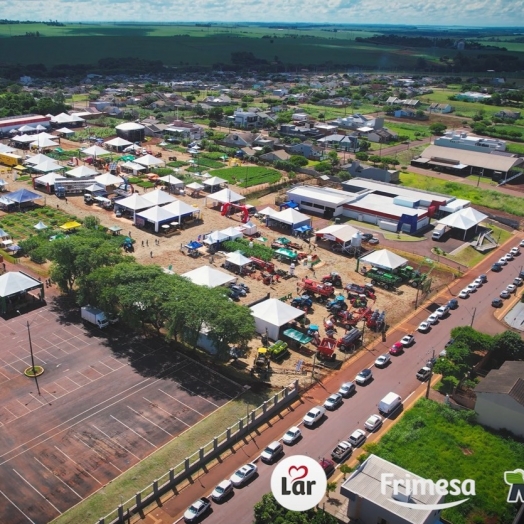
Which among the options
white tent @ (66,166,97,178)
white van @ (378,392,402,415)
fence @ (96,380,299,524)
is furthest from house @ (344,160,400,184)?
fence @ (96,380,299,524)

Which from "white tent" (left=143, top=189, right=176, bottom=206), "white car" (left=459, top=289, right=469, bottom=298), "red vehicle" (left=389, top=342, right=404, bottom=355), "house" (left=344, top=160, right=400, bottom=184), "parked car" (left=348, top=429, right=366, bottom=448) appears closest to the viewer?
"parked car" (left=348, top=429, right=366, bottom=448)

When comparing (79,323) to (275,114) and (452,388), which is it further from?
(275,114)

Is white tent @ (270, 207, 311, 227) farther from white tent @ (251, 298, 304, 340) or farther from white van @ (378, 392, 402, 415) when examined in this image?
white van @ (378, 392, 402, 415)

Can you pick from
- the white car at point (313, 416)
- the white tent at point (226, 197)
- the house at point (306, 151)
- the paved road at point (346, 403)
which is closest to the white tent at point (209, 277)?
the paved road at point (346, 403)

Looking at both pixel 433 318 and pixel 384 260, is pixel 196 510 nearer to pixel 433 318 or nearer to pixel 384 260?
pixel 433 318

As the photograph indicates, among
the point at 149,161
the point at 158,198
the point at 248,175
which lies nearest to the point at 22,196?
the point at 158,198

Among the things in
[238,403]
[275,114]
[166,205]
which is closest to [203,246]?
[166,205]

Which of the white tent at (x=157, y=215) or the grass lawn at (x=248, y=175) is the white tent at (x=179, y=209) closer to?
the white tent at (x=157, y=215)
